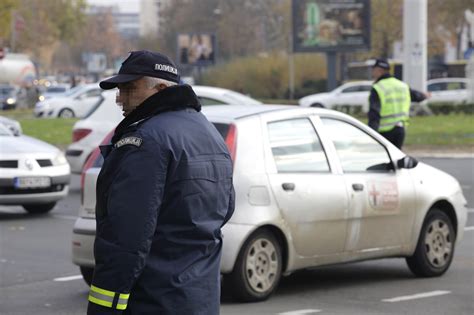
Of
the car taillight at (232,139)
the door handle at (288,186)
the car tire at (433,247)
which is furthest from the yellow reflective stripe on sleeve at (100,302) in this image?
the car tire at (433,247)

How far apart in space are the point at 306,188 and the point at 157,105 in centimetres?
479

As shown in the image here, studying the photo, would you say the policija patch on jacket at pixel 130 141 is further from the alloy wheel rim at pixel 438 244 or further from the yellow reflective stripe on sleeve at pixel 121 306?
the alloy wheel rim at pixel 438 244

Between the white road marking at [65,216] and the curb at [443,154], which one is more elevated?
the white road marking at [65,216]

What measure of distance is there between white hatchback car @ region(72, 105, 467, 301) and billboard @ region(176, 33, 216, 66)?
61442 millimetres

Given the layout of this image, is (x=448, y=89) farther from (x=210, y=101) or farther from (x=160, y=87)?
(x=160, y=87)

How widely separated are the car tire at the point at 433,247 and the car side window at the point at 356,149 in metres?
0.66

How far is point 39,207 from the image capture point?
15648 millimetres

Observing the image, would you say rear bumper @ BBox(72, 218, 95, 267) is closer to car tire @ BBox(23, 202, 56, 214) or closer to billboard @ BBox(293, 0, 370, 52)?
car tire @ BBox(23, 202, 56, 214)

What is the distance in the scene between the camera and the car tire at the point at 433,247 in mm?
9945

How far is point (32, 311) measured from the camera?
8758 mm

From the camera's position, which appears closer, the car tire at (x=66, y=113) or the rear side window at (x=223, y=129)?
the rear side window at (x=223, y=129)

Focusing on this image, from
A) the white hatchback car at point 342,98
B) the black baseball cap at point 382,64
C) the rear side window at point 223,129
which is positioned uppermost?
the black baseball cap at point 382,64

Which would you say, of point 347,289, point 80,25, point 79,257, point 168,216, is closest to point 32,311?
point 79,257

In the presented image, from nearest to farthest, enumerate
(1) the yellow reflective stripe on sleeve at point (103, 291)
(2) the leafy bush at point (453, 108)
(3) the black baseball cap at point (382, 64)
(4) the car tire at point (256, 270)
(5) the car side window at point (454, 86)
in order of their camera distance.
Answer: (1) the yellow reflective stripe on sleeve at point (103, 291)
(4) the car tire at point (256, 270)
(3) the black baseball cap at point (382, 64)
(2) the leafy bush at point (453, 108)
(5) the car side window at point (454, 86)
